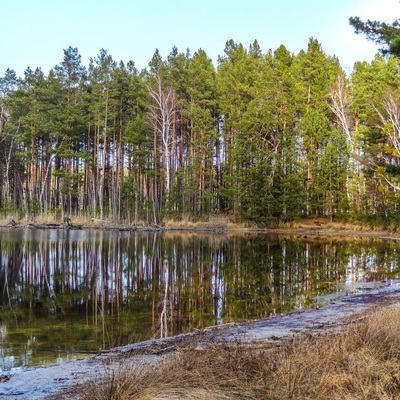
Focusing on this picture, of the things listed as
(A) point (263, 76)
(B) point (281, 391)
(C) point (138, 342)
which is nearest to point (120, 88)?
(A) point (263, 76)

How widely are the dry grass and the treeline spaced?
3237cm

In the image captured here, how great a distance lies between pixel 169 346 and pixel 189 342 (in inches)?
16.0

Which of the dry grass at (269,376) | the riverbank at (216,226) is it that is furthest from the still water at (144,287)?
the riverbank at (216,226)

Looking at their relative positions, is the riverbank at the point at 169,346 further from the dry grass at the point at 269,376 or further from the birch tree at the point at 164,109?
the birch tree at the point at 164,109

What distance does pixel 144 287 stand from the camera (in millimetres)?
15617

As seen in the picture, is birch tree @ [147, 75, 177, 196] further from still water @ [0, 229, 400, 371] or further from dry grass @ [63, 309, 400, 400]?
dry grass @ [63, 309, 400, 400]

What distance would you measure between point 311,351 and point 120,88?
173 ft

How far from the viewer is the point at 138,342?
29.8ft

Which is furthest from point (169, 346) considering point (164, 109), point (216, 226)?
point (164, 109)

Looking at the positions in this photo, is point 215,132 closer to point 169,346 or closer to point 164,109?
point 164,109

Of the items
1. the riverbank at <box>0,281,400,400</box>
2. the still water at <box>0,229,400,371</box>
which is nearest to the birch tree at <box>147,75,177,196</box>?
the still water at <box>0,229,400,371</box>

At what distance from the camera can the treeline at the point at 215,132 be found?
45.1 metres

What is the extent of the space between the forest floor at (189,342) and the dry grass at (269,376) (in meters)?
0.43

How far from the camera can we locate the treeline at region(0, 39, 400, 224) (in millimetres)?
45062
